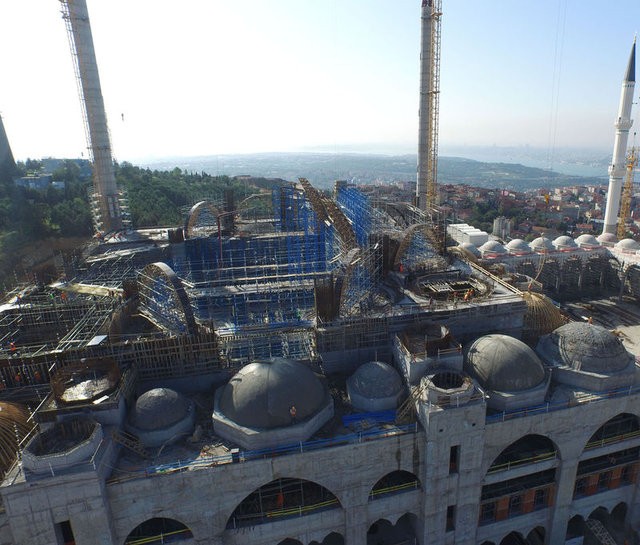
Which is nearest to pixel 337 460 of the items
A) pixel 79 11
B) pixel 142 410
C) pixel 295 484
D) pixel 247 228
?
pixel 295 484

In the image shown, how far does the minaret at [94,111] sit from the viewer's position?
174 feet

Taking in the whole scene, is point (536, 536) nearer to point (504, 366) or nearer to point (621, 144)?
point (504, 366)

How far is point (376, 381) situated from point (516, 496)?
1102 cm

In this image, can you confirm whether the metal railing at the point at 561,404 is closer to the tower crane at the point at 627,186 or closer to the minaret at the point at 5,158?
the tower crane at the point at 627,186

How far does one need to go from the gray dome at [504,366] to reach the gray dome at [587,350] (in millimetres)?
2800

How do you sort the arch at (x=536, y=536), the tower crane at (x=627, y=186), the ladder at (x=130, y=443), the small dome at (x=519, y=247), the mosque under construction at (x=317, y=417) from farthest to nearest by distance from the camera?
the tower crane at (x=627, y=186) → the small dome at (x=519, y=247) → the arch at (x=536, y=536) → the ladder at (x=130, y=443) → the mosque under construction at (x=317, y=417)

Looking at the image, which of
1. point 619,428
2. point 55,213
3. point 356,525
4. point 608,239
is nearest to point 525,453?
point 619,428

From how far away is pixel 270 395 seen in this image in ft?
70.4

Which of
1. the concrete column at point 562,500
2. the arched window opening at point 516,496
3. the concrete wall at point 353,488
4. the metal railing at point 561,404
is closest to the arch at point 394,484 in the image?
the concrete wall at point 353,488

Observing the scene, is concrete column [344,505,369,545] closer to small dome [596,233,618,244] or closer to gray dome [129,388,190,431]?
gray dome [129,388,190,431]

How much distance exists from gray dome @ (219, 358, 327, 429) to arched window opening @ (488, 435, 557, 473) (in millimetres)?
10804

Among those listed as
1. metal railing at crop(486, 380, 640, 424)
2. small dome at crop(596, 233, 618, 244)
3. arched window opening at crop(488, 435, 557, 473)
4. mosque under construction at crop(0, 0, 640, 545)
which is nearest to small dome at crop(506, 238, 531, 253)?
small dome at crop(596, 233, 618, 244)

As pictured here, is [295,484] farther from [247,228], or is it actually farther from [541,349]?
[247,228]

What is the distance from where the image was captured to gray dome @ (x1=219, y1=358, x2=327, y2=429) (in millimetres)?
21125
